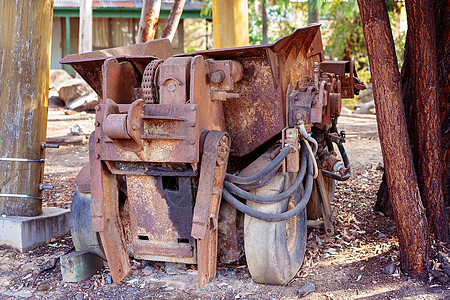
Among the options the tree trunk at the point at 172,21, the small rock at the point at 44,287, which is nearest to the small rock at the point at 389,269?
the small rock at the point at 44,287

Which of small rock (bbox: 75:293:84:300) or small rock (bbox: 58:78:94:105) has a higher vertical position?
small rock (bbox: 58:78:94:105)

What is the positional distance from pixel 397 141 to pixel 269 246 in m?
1.20

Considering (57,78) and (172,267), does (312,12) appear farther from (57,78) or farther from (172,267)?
(172,267)

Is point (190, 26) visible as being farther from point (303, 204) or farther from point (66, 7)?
point (303, 204)

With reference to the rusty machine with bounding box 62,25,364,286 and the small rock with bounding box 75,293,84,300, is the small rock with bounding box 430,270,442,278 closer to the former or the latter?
the rusty machine with bounding box 62,25,364,286

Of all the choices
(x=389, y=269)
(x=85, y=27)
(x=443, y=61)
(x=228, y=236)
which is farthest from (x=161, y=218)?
(x=85, y=27)

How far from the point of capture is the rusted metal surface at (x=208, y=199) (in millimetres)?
3209

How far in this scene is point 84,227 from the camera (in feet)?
12.7

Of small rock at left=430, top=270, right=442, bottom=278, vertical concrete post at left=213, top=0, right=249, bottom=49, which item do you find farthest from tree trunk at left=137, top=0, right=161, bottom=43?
small rock at left=430, top=270, right=442, bottom=278

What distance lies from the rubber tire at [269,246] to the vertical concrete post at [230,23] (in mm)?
5450

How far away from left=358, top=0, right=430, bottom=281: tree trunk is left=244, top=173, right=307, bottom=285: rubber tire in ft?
2.73

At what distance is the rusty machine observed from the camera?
3229 millimetres

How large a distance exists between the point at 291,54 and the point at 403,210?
4.64ft

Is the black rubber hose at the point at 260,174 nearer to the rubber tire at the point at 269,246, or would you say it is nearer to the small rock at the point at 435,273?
the rubber tire at the point at 269,246
